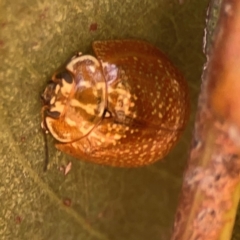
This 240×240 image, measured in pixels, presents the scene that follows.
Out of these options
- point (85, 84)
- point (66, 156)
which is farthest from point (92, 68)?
point (66, 156)

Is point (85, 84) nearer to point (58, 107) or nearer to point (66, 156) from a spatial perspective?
point (58, 107)

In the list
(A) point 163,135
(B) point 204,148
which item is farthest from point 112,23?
(B) point 204,148

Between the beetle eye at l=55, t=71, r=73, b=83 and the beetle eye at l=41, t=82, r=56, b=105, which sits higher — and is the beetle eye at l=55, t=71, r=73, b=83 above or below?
above

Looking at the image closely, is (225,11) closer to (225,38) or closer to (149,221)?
(225,38)

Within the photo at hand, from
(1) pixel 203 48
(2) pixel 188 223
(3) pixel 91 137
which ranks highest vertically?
(1) pixel 203 48

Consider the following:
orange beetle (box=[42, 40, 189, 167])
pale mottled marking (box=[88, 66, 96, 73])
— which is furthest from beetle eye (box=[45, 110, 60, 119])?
pale mottled marking (box=[88, 66, 96, 73])

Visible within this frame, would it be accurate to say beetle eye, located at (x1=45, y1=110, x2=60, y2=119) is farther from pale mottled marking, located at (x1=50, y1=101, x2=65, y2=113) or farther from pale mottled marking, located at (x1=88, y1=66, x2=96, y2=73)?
pale mottled marking, located at (x1=88, y1=66, x2=96, y2=73)

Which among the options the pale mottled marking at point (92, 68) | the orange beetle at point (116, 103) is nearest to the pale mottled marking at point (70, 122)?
the orange beetle at point (116, 103)
